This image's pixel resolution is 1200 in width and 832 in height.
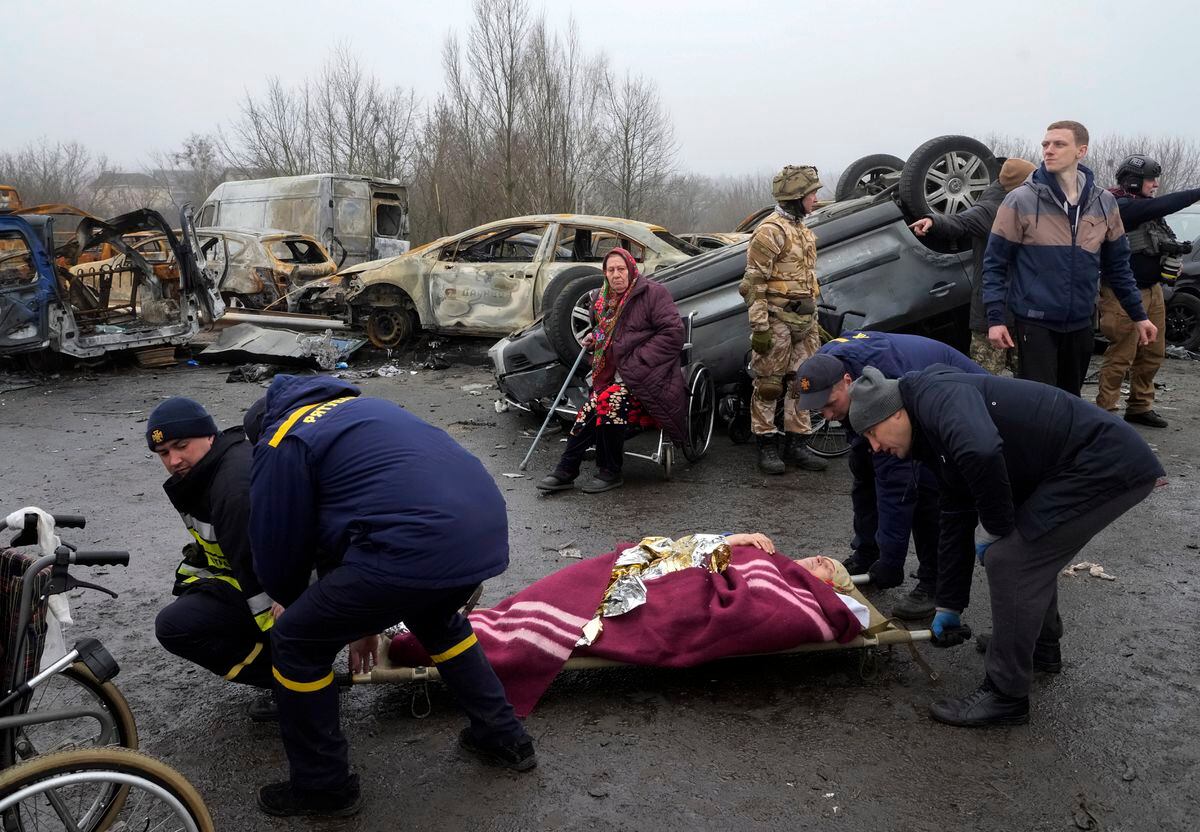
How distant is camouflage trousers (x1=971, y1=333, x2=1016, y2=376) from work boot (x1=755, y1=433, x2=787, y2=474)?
1.54 metres

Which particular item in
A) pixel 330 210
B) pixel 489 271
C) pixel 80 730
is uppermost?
pixel 330 210

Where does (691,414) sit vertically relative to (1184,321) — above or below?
below

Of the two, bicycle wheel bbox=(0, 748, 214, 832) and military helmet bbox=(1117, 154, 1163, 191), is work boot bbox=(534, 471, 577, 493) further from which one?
military helmet bbox=(1117, 154, 1163, 191)

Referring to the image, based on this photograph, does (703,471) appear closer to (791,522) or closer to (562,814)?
(791,522)

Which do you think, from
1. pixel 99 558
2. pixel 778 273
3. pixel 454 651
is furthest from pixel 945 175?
pixel 99 558

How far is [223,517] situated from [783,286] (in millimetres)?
4462

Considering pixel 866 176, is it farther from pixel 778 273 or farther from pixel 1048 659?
pixel 1048 659

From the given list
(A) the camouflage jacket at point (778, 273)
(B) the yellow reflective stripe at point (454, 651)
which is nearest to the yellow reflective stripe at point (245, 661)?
(B) the yellow reflective stripe at point (454, 651)

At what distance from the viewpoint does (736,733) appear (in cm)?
345

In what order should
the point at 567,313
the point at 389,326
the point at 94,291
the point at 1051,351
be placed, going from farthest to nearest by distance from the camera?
the point at 94,291, the point at 389,326, the point at 567,313, the point at 1051,351

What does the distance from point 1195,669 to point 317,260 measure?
15246mm

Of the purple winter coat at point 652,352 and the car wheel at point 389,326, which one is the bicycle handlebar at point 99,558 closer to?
the purple winter coat at point 652,352

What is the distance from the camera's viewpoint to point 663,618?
3.66 meters

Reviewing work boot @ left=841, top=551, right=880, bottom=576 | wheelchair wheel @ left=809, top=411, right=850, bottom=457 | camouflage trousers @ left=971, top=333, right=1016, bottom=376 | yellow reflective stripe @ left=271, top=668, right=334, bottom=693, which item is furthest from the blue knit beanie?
camouflage trousers @ left=971, top=333, right=1016, bottom=376
